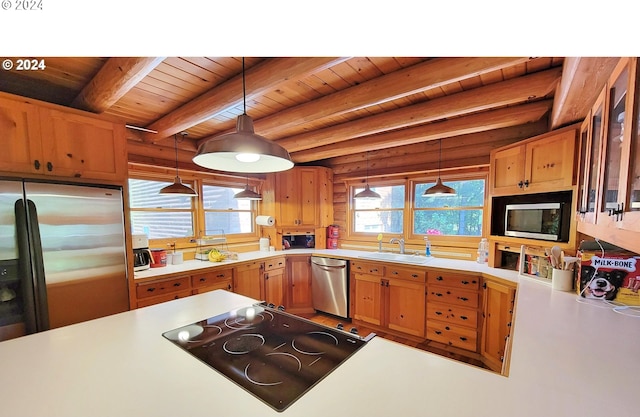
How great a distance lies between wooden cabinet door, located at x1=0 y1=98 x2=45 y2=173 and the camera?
59.2 inches

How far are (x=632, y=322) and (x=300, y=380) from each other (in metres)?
1.88

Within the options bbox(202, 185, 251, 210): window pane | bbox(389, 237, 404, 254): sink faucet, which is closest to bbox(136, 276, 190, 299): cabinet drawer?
bbox(202, 185, 251, 210): window pane

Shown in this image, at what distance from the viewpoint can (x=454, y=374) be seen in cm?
89

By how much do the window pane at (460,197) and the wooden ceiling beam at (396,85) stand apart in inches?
76.3

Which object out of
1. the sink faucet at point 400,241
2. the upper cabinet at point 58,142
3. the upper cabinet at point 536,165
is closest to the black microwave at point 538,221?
the upper cabinet at point 536,165

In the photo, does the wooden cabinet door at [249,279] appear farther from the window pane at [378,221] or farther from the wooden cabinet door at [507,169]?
the wooden cabinet door at [507,169]

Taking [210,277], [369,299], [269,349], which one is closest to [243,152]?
[269,349]

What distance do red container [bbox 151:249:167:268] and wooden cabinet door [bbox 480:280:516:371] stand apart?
11.5 feet

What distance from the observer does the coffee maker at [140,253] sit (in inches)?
101

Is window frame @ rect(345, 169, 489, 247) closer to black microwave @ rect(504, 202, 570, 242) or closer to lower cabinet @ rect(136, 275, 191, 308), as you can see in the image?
black microwave @ rect(504, 202, 570, 242)

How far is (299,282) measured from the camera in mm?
3727

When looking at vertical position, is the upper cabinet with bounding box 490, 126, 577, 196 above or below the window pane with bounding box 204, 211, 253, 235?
above

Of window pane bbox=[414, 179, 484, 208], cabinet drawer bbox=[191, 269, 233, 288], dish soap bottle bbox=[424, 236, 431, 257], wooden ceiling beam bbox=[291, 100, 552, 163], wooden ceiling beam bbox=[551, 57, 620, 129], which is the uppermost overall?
wooden ceiling beam bbox=[291, 100, 552, 163]
